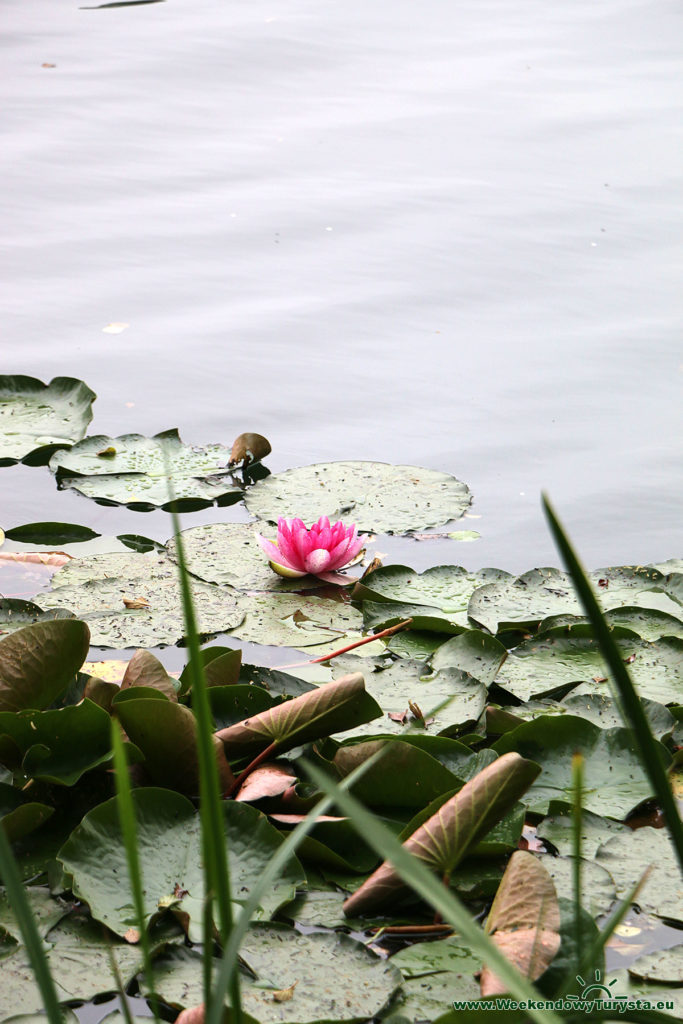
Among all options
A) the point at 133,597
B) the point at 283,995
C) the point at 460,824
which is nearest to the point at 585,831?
the point at 460,824

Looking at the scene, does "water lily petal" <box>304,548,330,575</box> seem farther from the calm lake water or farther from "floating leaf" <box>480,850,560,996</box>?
"floating leaf" <box>480,850,560,996</box>

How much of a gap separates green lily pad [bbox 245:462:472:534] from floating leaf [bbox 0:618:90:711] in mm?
763

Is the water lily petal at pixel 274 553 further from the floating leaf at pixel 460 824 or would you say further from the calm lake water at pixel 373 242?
the floating leaf at pixel 460 824

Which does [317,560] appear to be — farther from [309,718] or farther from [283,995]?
[283,995]

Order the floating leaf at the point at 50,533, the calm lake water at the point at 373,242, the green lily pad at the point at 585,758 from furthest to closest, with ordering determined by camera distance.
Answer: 1. the calm lake water at the point at 373,242
2. the floating leaf at the point at 50,533
3. the green lily pad at the point at 585,758

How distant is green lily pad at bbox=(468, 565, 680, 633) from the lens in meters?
1.75

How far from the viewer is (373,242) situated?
3371 mm

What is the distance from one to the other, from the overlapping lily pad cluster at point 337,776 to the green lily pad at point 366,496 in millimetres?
273

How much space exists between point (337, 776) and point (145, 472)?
103 centimetres

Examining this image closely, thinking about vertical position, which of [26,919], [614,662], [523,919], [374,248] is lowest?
[523,919]

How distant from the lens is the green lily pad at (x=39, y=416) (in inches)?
89.7

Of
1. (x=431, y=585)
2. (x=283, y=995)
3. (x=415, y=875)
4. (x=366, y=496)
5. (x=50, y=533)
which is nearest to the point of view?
(x=415, y=875)

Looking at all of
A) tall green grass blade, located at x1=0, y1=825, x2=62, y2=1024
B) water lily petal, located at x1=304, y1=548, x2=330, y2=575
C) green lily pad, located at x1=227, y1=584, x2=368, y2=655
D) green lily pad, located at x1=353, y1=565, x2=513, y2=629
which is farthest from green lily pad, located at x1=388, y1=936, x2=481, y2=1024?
water lily petal, located at x1=304, y1=548, x2=330, y2=575

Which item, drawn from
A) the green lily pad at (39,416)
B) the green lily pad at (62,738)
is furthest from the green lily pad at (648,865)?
the green lily pad at (39,416)
